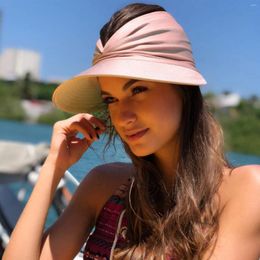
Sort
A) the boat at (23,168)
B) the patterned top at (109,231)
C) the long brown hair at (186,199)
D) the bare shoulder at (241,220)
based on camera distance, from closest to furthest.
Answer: the bare shoulder at (241,220)
the long brown hair at (186,199)
the patterned top at (109,231)
the boat at (23,168)

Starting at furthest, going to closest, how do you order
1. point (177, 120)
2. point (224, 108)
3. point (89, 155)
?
point (89, 155), point (224, 108), point (177, 120)

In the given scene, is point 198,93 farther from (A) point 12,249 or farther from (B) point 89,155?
(A) point 12,249

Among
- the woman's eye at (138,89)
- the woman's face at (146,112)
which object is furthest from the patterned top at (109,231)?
the woman's eye at (138,89)

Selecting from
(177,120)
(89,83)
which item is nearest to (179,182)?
(177,120)

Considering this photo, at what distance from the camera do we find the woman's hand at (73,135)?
179 centimetres

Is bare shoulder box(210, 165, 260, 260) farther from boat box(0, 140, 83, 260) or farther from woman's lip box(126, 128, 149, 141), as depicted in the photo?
boat box(0, 140, 83, 260)

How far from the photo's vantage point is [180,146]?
150 centimetres

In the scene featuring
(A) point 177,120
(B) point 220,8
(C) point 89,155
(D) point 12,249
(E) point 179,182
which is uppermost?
(B) point 220,8

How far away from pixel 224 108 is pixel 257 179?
0.56m

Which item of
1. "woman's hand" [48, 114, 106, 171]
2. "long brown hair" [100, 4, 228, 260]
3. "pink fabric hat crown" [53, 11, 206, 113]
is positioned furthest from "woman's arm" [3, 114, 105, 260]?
"pink fabric hat crown" [53, 11, 206, 113]

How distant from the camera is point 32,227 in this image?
5.30 ft

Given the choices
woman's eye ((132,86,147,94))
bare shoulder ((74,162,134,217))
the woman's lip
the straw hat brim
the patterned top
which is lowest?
the patterned top

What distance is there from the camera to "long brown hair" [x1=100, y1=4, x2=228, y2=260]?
4.55ft

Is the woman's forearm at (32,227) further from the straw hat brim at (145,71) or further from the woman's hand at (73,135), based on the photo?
the straw hat brim at (145,71)
